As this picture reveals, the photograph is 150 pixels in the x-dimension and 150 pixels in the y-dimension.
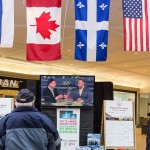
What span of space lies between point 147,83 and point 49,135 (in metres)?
20.5

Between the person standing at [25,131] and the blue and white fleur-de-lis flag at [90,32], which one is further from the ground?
the blue and white fleur-de-lis flag at [90,32]

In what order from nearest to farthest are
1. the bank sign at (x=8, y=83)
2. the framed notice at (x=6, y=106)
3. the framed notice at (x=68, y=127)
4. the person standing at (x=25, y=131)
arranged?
the person standing at (x=25, y=131)
the framed notice at (x=6, y=106)
the framed notice at (x=68, y=127)
the bank sign at (x=8, y=83)

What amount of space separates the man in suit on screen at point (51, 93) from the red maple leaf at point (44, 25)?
912mm

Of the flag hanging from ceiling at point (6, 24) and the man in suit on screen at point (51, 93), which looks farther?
the man in suit on screen at point (51, 93)

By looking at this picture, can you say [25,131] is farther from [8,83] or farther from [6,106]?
[8,83]

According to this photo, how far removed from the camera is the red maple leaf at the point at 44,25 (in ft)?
15.7

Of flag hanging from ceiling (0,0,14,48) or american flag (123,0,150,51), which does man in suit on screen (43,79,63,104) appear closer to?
flag hanging from ceiling (0,0,14,48)

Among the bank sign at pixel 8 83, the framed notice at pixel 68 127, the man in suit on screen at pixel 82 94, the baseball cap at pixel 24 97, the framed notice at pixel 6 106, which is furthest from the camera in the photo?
the bank sign at pixel 8 83

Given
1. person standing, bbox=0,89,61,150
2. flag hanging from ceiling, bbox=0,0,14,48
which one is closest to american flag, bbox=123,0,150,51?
flag hanging from ceiling, bbox=0,0,14,48

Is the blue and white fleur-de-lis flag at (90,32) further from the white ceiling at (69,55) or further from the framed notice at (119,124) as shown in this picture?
the white ceiling at (69,55)

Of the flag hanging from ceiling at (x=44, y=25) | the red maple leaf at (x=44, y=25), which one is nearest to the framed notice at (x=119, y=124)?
the flag hanging from ceiling at (x=44, y=25)

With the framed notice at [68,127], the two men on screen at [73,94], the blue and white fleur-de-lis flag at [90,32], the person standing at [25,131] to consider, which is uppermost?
the blue and white fleur-de-lis flag at [90,32]

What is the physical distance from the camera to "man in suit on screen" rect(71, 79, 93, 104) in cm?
525

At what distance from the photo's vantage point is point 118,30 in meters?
8.34
